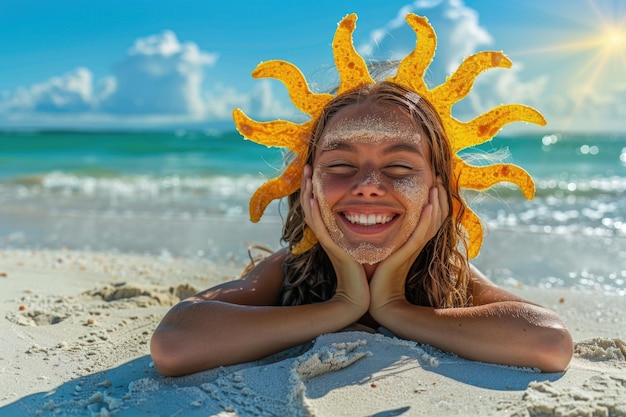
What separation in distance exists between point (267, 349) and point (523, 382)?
1.12 meters

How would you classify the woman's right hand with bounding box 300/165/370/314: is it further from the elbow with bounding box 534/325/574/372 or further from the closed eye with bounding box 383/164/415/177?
the elbow with bounding box 534/325/574/372

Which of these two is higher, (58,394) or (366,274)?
(366,274)

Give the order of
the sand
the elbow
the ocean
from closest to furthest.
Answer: the sand
the elbow
the ocean

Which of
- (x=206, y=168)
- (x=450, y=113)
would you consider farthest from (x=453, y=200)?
(x=206, y=168)

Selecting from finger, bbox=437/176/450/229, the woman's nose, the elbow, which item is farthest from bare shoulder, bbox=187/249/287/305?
the elbow

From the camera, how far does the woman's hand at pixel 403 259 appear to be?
307cm

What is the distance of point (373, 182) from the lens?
9.64ft

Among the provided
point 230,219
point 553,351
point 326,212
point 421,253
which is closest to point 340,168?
point 326,212

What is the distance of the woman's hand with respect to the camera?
3066mm

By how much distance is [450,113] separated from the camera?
3391 millimetres

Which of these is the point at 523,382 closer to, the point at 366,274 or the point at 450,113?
the point at 366,274

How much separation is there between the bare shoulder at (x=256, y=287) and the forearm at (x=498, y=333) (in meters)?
0.81

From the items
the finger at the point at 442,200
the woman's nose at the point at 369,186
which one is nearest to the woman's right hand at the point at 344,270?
the woman's nose at the point at 369,186

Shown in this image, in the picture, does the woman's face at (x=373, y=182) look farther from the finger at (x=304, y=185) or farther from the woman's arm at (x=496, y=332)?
the woman's arm at (x=496, y=332)
